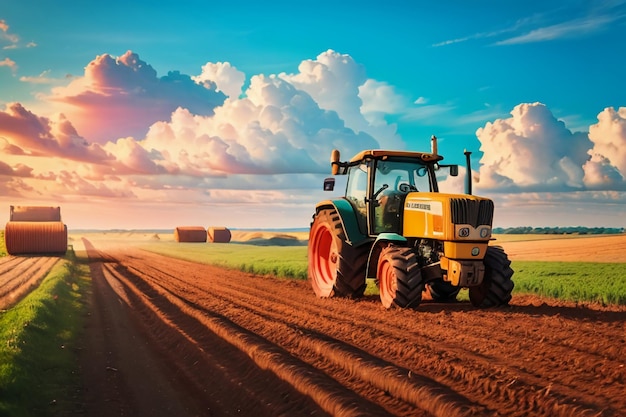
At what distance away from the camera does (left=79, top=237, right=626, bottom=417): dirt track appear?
20.2ft

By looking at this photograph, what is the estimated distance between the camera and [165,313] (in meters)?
12.9

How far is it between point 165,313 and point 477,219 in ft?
22.7

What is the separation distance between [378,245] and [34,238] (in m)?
26.8

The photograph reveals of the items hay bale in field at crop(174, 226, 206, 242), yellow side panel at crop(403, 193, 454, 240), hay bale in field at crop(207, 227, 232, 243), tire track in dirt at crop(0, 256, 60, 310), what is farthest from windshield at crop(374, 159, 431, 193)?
hay bale in field at crop(207, 227, 232, 243)

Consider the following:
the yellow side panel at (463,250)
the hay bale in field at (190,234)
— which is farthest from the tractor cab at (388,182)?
the hay bale in field at (190,234)

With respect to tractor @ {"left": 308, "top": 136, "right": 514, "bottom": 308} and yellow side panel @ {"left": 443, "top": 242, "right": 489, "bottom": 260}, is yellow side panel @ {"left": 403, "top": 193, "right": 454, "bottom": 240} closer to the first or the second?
tractor @ {"left": 308, "top": 136, "right": 514, "bottom": 308}

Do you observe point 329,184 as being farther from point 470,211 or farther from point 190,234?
point 190,234

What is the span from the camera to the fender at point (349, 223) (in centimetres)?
1276

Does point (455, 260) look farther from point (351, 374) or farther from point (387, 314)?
point (351, 374)

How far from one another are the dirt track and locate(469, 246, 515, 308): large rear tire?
313mm

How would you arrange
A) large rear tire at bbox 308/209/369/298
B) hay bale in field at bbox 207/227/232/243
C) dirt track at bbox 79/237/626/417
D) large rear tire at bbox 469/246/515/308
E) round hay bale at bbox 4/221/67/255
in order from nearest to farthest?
1. dirt track at bbox 79/237/626/417
2. large rear tire at bbox 469/246/515/308
3. large rear tire at bbox 308/209/369/298
4. round hay bale at bbox 4/221/67/255
5. hay bale in field at bbox 207/227/232/243

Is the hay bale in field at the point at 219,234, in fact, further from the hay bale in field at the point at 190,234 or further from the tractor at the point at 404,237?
the tractor at the point at 404,237

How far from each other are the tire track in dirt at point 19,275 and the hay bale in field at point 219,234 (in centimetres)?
2586

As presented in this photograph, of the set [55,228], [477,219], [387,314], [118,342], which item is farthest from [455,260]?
[55,228]
